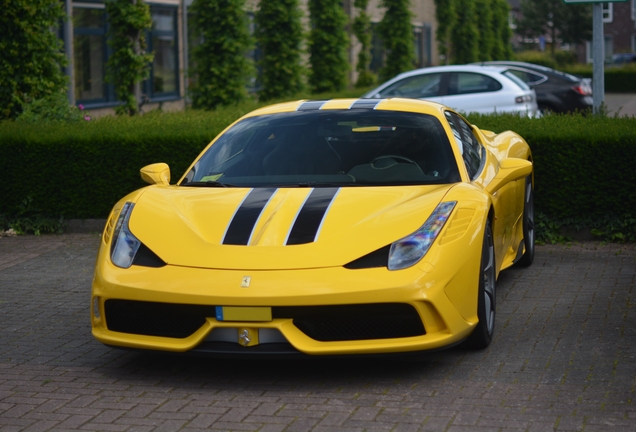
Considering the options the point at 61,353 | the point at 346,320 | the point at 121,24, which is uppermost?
the point at 121,24

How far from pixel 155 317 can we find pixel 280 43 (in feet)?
59.3

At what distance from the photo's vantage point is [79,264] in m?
8.55

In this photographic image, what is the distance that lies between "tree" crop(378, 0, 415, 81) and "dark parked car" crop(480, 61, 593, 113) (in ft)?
36.6

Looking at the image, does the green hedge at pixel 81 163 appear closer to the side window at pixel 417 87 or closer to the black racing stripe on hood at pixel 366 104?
the black racing stripe on hood at pixel 366 104

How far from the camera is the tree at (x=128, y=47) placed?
51.5 ft

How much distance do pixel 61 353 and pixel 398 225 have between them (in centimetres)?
216

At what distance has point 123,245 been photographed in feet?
17.3

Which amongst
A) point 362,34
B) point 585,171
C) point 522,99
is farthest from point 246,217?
point 362,34

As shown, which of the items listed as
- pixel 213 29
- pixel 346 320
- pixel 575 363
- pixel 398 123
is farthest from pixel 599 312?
pixel 213 29

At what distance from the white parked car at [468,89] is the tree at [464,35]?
23.9 metres

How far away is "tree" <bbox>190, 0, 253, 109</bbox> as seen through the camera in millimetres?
19281

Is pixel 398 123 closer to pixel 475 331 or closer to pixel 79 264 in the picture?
pixel 475 331

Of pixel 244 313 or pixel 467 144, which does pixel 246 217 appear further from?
pixel 467 144

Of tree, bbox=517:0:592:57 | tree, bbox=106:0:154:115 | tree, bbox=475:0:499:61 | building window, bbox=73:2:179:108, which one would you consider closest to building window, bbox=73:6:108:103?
building window, bbox=73:2:179:108
